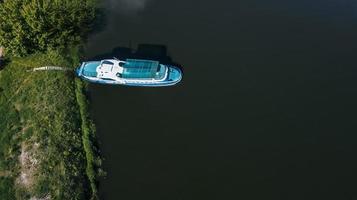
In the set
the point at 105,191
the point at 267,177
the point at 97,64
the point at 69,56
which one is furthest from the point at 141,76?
the point at 267,177

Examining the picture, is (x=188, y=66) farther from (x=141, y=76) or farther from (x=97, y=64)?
(x=97, y=64)

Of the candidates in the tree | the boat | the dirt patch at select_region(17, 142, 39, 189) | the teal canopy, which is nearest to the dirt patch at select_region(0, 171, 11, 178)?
the dirt patch at select_region(17, 142, 39, 189)

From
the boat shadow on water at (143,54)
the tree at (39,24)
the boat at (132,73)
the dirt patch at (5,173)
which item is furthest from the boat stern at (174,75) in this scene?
the dirt patch at (5,173)

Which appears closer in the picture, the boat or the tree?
the boat

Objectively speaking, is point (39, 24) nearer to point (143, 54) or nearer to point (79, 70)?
point (79, 70)

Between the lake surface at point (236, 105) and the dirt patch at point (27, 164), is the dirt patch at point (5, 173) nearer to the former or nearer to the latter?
the dirt patch at point (27, 164)

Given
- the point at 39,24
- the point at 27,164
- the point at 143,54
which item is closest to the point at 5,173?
the point at 27,164

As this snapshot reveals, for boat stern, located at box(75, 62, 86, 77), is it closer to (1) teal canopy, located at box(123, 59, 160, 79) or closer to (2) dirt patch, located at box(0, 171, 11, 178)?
(1) teal canopy, located at box(123, 59, 160, 79)
